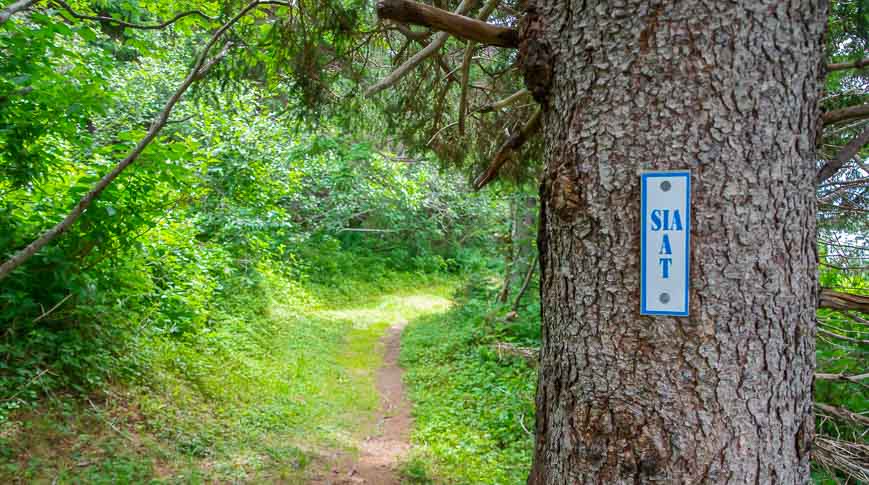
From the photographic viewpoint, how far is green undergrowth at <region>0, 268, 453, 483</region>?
14.1 feet

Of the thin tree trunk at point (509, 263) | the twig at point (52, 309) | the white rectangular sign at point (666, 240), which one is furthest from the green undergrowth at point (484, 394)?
the twig at point (52, 309)

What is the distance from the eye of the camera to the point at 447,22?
1.78 metres

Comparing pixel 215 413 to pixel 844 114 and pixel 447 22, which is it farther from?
pixel 844 114

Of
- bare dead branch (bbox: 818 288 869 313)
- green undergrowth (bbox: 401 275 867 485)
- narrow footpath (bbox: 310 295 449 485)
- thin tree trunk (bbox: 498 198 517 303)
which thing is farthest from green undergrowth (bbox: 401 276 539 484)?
bare dead branch (bbox: 818 288 869 313)

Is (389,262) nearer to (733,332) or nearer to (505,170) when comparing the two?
(505,170)

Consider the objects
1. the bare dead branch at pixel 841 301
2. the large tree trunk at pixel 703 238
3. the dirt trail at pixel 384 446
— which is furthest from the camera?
the dirt trail at pixel 384 446

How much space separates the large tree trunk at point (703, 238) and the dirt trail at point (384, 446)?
401 centimetres

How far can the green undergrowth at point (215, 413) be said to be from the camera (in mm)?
4312

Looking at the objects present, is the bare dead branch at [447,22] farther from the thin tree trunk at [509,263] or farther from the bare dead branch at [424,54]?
the thin tree trunk at [509,263]

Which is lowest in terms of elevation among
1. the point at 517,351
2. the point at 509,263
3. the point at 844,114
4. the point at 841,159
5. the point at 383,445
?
the point at 383,445

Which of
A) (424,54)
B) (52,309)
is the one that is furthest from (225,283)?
(424,54)

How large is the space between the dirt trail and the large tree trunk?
4010 millimetres

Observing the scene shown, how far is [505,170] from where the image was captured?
536 centimetres

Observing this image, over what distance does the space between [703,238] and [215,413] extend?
5742 millimetres
